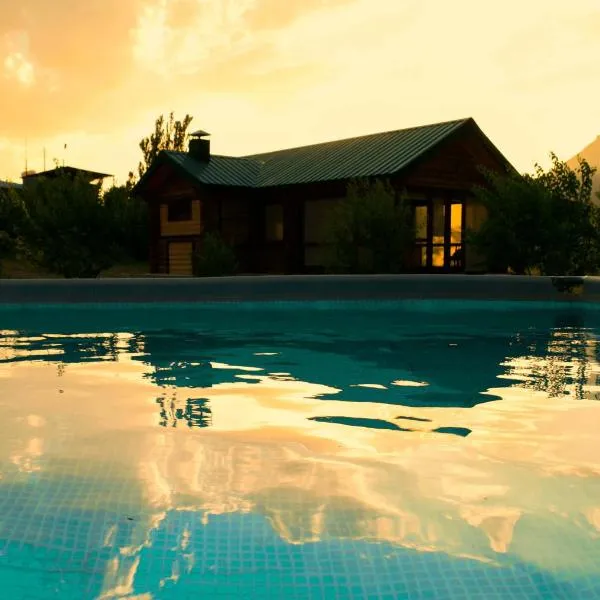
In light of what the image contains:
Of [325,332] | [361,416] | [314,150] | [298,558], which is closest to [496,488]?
[298,558]

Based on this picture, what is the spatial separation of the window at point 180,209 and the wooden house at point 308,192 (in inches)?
1.5

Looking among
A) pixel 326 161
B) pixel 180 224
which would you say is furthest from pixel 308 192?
pixel 180 224

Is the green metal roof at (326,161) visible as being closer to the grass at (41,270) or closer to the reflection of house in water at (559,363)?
the grass at (41,270)

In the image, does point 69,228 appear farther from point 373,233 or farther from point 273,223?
point 373,233

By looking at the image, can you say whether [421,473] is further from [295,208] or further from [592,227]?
[295,208]

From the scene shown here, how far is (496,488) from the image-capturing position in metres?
4.46

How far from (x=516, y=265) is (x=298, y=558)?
18.4 meters

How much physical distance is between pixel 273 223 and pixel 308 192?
249 cm

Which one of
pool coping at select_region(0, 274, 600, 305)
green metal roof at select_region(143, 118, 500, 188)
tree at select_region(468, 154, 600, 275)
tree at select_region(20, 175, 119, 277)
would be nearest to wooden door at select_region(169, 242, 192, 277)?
green metal roof at select_region(143, 118, 500, 188)

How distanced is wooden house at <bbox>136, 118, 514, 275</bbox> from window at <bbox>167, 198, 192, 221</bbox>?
1.5 inches

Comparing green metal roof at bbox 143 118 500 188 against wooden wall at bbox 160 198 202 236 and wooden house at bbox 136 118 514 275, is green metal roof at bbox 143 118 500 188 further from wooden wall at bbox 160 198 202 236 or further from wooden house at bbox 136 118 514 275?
wooden wall at bbox 160 198 202 236

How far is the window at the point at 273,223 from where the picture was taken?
26688 millimetres

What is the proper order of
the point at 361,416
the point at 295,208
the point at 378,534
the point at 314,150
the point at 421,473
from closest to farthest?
1. the point at 378,534
2. the point at 421,473
3. the point at 361,416
4. the point at 295,208
5. the point at 314,150

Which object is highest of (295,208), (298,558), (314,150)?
(314,150)
